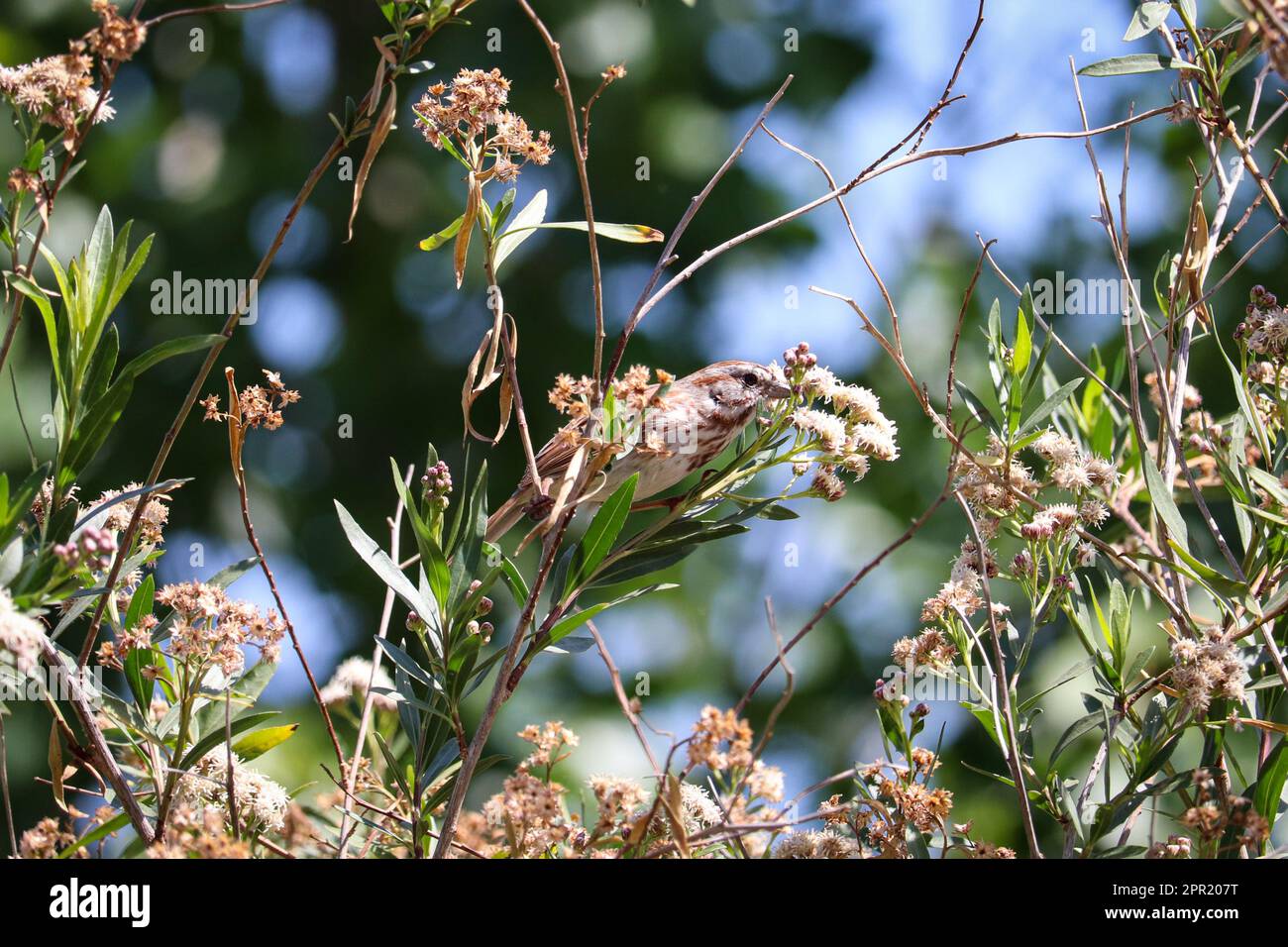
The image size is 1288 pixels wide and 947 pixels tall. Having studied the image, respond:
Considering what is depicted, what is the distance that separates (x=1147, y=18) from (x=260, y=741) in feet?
4.20

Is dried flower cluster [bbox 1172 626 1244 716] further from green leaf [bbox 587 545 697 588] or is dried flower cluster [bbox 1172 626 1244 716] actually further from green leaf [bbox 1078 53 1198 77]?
green leaf [bbox 1078 53 1198 77]

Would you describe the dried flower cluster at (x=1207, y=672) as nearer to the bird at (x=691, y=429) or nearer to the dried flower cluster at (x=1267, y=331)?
the dried flower cluster at (x=1267, y=331)

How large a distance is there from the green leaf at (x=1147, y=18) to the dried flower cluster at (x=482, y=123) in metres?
0.69

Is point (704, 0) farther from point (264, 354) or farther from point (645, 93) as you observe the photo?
point (264, 354)

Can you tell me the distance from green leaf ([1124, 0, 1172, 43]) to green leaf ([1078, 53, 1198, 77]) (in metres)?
0.05

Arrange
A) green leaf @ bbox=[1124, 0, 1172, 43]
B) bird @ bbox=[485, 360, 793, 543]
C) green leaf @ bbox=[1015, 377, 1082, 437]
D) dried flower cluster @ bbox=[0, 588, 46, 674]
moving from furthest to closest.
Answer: bird @ bbox=[485, 360, 793, 543], green leaf @ bbox=[1015, 377, 1082, 437], green leaf @ bbox=[1124, 0, 1172, 43], dried flower cluster @ bbox=[0, 588, 46, 674]

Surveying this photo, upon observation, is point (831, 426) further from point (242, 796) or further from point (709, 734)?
point (242, 796)

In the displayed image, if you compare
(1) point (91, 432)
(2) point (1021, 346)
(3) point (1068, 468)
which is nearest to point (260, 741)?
(1) point (91, 432)

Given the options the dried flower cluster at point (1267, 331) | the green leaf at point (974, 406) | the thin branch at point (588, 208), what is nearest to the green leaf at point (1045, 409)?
the green leaf at point (974, 406)

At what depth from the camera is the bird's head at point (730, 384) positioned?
2.83 m

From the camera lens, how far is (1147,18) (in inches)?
56.4

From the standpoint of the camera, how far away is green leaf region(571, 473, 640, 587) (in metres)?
1.41

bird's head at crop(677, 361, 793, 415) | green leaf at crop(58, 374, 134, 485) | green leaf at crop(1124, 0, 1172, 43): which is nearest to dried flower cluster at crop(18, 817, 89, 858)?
green leaf at crop(58, 374, 134, 485)

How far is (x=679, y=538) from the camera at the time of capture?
1459mm
